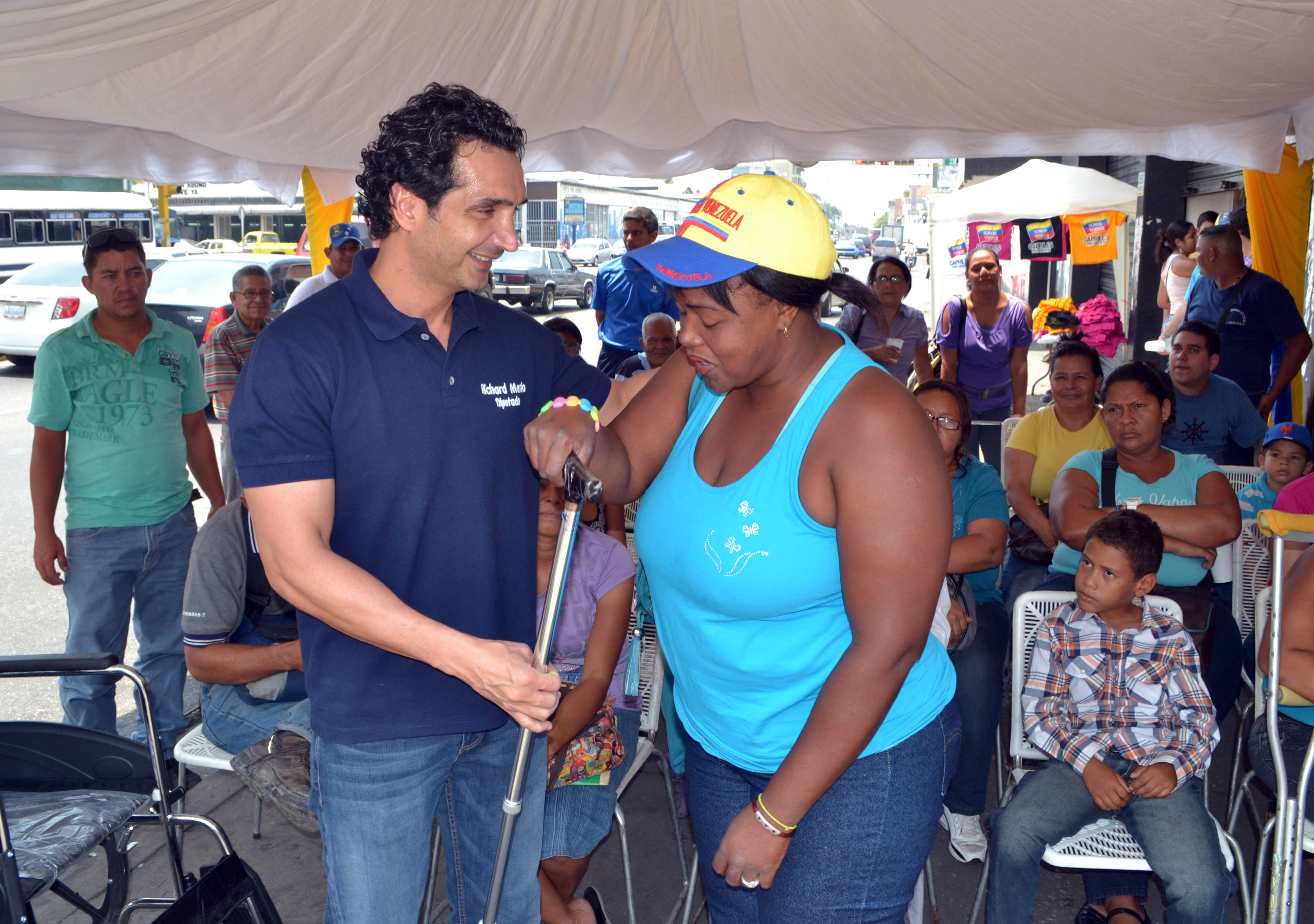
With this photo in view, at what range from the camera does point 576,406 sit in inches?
69.6

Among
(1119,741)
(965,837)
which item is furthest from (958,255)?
(1119,741)

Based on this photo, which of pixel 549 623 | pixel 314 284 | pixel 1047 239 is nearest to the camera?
pixel 549 623

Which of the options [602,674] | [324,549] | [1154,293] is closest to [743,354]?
[324,549]

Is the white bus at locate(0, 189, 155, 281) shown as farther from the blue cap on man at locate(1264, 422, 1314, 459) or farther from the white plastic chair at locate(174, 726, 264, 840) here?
the blue cap on man at locate(1264, 422, 1314, 459)

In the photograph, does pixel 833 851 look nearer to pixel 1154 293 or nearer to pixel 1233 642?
pixel 1233 642

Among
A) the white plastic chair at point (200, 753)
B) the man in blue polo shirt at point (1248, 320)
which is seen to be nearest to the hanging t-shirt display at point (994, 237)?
the man in blue polo shirt at point (1248, 320)

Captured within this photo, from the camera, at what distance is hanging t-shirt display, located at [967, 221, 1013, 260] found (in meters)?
15.9

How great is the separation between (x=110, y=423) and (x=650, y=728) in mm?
2518

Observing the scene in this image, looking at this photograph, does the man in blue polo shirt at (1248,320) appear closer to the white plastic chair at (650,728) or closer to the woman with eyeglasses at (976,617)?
the woman with eyeglasses at (976,617)

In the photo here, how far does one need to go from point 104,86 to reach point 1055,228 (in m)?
13.8

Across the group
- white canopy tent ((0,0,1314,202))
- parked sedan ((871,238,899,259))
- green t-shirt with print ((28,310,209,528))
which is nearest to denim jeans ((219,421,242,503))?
white canopy tent ((0,0,1314,202))

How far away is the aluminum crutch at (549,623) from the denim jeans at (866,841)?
399mm

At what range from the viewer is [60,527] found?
24.0 feet

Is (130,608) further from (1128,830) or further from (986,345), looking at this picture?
(986,345)
